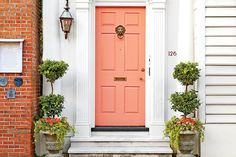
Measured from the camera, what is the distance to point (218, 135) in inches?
258

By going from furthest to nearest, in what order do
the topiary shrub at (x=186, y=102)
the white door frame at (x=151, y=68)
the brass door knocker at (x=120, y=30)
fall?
the brass door knocker at (x=120, y=30) < the white door frame at (x=151, y=68) < the topiary shrub at (x=186, y=102)

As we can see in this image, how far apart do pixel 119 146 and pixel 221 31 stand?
2.69m

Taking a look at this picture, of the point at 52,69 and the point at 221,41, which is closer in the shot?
the point at 52,69

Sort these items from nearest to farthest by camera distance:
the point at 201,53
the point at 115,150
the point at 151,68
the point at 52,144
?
the point at 52,144 → the point at 115,150 → the point at 201,53 → the point at 151,68

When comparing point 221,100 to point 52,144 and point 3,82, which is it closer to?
point 52,144

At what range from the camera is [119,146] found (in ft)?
21.8

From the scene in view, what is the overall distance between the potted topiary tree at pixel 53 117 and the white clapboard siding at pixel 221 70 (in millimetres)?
2469

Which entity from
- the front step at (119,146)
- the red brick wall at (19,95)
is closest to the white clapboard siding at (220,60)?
the front step at (119,146)

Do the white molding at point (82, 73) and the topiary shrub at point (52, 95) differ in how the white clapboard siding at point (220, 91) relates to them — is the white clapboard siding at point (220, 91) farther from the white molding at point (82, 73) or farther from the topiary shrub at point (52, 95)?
the topiary shrub at point (52, 95)

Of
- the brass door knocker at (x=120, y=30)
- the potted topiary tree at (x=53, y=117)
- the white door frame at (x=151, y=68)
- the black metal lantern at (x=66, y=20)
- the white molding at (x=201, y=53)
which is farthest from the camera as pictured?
the brass door knocker at (x=120, y=30)

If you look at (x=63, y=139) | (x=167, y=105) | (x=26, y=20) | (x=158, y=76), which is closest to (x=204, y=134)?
(x=167, y=105)

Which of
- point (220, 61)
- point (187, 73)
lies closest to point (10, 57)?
point (187, 73)

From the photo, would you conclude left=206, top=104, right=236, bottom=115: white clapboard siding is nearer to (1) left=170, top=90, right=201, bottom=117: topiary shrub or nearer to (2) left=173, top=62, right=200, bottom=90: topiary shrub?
(1) left=170, top=90, right=201, bottom=117: topiary shrub

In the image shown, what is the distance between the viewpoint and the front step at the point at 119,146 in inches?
251
